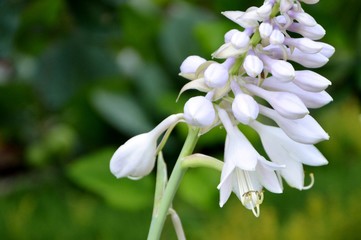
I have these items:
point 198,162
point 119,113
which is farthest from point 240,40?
point 119,113

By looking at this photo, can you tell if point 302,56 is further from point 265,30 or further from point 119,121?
point 119,121

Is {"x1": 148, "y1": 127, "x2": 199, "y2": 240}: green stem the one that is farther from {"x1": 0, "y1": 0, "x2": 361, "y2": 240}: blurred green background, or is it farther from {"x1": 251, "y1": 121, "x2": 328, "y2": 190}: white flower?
{"x1": 0, "y1": 0, "x2": 361, "y2": 240}: blurred green background

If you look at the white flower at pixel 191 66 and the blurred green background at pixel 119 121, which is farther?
the blurred green background at pixel 119 121

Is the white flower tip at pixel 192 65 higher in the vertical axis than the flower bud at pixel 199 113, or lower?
higher

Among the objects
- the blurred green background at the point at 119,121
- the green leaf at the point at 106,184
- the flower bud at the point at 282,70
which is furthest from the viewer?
the green leaf at the point at 106,184

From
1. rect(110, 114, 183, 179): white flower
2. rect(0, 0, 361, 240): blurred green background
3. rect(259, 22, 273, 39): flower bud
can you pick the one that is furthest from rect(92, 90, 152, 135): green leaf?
rect(259, 22, 273, 39): flower bud

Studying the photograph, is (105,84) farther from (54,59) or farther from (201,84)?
(201,84)

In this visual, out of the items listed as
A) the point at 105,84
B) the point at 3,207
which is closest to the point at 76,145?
the point at 105,84

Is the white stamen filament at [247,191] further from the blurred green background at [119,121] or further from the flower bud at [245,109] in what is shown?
the blurred green background at [119,121]

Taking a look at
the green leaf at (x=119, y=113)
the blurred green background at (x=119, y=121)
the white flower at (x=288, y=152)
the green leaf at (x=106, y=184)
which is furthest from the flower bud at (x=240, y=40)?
the green leaf at (x=119, y=113)
